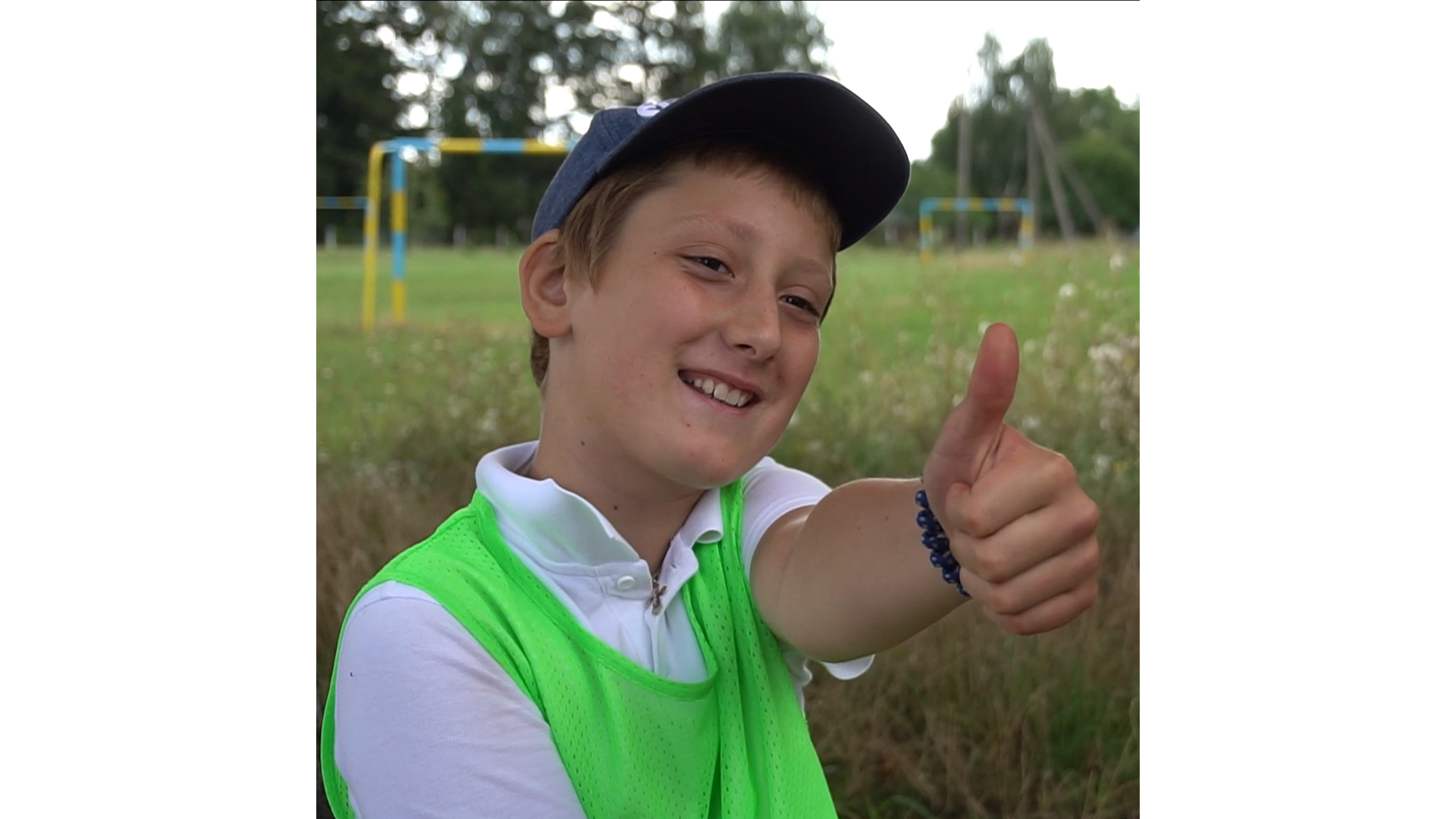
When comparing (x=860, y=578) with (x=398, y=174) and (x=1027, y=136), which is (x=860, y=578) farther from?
(x=1027, y=136)

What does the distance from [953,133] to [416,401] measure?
324 centimetres

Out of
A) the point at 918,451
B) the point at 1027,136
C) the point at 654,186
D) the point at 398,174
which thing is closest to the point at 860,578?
the point at 654,186

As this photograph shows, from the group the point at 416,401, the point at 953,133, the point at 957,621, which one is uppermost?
the point at 953,133

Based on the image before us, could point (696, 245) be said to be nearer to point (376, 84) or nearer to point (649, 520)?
point (649, 520)

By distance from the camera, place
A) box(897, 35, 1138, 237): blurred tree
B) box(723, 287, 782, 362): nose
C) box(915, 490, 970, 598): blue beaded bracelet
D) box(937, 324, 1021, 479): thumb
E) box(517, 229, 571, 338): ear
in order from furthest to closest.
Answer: box(897, 35, 1138, 237): blurred tree
box(517, 229, 571, 338): ear
box(723, 287, 782, 362): nose
box(915, 490, 970, 598): blue beaded bracelet
box(937, 324, 1021, 479): thumb

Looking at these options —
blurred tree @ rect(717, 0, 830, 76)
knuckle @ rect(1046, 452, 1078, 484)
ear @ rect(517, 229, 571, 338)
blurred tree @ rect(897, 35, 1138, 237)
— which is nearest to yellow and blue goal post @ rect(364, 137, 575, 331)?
blurred tree @ rect(717, 0, 830, 76)

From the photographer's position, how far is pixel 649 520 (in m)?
1.08

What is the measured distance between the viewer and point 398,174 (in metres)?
4.59

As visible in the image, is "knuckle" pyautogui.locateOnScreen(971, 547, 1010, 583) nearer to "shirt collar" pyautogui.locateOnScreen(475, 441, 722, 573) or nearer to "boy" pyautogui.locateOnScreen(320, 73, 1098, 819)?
"boy" pyautogui.locateOnScreen(320, 73, 1098, 819)

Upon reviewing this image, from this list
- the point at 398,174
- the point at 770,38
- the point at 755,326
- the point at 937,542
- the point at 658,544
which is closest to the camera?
the point at 937,542

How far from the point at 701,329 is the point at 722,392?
5 centimetres

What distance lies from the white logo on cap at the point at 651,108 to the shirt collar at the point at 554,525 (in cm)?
32

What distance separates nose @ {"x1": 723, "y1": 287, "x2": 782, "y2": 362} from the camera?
964 mm
